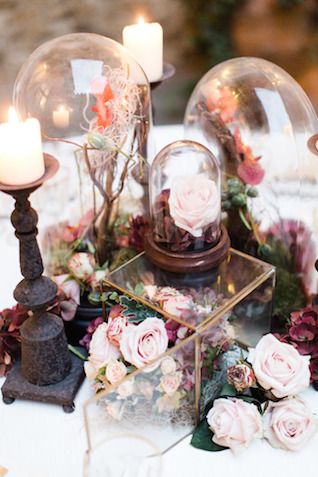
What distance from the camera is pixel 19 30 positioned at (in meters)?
3.37

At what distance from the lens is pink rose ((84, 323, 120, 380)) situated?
0.93 meters

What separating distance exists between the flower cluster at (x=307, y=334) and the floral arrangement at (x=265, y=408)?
44 mm

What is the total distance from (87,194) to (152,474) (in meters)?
0.55

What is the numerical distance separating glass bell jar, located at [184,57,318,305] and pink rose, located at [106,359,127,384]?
0.36 m

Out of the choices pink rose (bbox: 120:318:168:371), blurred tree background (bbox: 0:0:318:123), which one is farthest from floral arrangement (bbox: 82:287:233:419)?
blurred tree background (bbox: 0:0:318:123)

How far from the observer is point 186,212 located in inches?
37.2

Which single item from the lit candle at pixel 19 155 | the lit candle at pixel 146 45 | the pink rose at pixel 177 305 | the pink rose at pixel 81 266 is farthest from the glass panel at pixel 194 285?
the lit candle at pixel 146 45

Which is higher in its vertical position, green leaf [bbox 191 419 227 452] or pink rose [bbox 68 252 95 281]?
pink rose [bbox 68 252 95 281]

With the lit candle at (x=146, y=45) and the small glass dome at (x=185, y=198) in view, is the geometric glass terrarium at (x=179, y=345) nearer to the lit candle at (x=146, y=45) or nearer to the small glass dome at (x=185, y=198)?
the small glass dome at (x=185, y=198)

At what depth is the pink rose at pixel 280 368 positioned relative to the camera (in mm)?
897

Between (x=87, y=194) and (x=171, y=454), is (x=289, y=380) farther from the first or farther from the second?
(x=87, y=194)

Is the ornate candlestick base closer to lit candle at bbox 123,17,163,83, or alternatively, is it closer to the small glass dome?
the small glass dome

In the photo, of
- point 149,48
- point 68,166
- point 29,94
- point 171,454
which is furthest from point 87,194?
point 171,454

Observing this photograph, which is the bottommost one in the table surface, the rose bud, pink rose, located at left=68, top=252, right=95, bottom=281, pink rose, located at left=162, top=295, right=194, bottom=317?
the table surface
